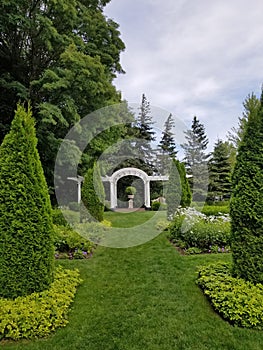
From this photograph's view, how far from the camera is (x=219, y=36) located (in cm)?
806

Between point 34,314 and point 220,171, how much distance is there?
59.9ft

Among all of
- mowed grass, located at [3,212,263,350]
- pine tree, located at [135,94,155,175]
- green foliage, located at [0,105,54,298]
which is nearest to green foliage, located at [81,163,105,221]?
mowed grass, located at [3,212,263,350]

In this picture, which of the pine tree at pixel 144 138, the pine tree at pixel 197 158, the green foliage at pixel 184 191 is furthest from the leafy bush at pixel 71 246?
the pine tree at pixel 144 138

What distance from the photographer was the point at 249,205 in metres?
3.70

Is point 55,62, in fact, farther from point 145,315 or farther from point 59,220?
point 145,315

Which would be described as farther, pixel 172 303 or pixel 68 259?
pixel 68 259

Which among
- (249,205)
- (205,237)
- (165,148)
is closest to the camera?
(249,205)

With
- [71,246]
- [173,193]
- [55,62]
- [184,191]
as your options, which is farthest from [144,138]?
[71,246]

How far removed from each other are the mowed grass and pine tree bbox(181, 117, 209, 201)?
16339 millimetres

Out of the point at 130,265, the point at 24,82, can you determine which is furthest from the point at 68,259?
the point at 24,82

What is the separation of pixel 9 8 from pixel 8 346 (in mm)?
10109

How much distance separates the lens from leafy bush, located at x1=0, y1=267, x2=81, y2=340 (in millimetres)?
3029

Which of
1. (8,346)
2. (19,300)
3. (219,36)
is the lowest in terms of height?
(8,346)

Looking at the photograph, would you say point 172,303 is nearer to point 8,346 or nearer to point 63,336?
point 63,336
